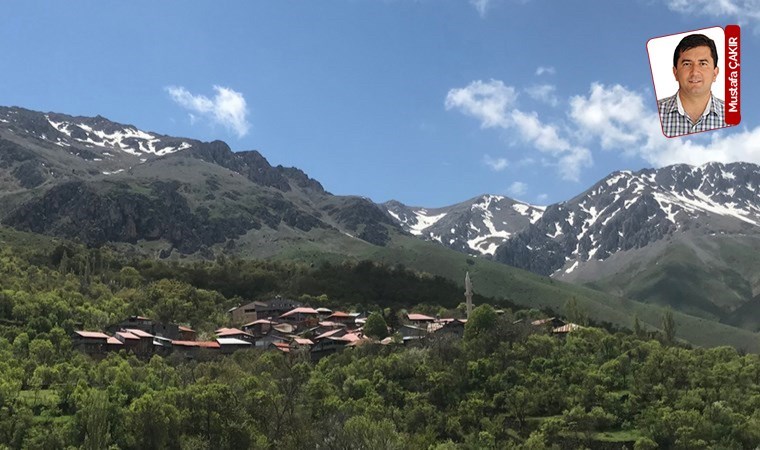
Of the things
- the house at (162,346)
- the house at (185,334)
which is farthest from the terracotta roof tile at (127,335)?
the house at (185,334)

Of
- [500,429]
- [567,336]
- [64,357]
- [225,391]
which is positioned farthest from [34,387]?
[567,336]

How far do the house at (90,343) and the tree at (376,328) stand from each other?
134ft

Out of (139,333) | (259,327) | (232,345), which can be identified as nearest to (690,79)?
(139,333)

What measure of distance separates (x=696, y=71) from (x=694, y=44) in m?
0.66

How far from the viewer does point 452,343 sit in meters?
103

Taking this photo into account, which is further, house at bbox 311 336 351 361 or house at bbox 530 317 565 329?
house at bbox 311 336 351 361

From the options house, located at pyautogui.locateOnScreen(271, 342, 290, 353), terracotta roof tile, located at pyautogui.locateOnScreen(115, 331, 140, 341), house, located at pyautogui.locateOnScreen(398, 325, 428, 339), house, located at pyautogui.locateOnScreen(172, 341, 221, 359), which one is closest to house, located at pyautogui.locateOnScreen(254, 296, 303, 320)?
house, located at pyautogui.locateOnScreen(271, 342, 290, 353)

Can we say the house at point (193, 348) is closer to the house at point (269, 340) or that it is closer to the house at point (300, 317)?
the house at point (269, 340)

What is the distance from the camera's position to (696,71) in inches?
748

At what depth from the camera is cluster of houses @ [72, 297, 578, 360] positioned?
111 metres

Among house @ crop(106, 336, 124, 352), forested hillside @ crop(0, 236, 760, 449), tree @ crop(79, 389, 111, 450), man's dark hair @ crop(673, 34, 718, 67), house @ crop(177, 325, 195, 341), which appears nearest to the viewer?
man's dark hair @ crop(673, 34, 718, 67)

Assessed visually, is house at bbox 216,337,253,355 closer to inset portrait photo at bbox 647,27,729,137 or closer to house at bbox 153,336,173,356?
house at bbox 153,336,173,356

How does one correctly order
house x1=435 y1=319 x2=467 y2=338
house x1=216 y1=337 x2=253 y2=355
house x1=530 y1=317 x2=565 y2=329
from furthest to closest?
house x1=435 y1=319 x2=467 y2=338 → house x1=216 y1=337 x2=253 y2=355 → house x1=530 y1=317 x2=565 y2=329

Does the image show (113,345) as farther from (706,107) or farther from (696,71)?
(696,71)
